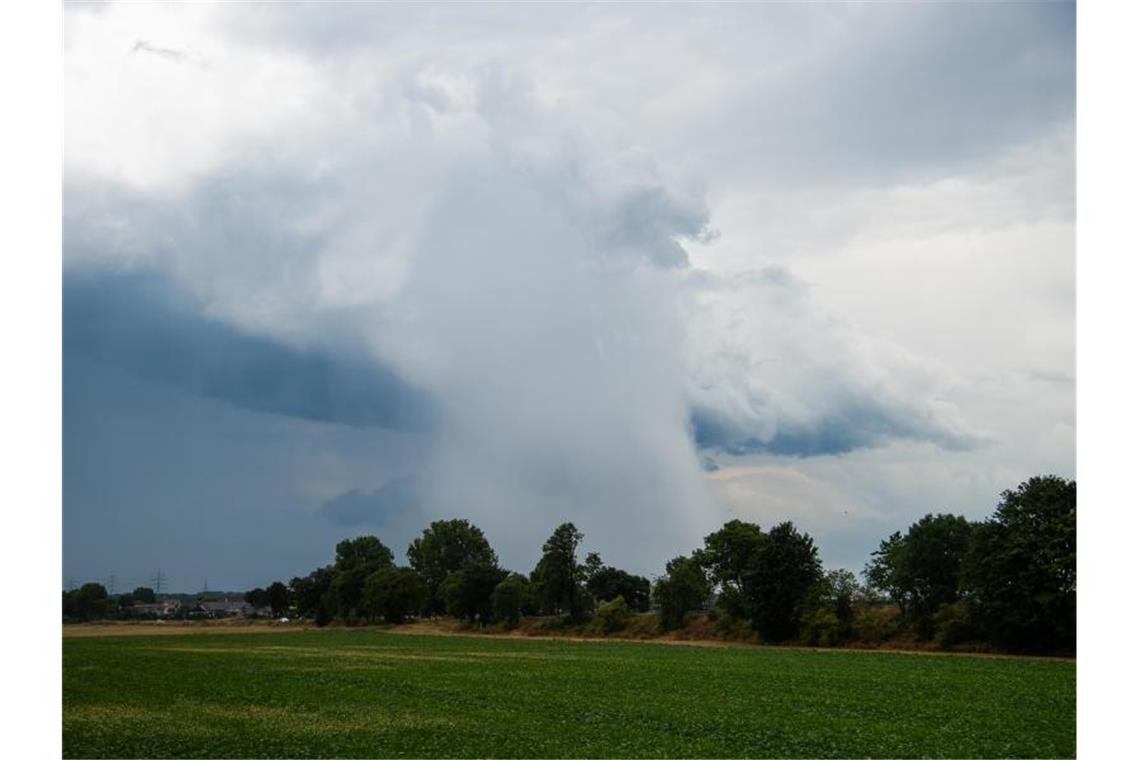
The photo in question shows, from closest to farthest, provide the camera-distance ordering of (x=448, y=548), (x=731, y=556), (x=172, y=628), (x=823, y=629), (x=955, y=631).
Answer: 1. (x=955, y=631)
2. (x=823, y=629)
3. (x=731, y=556)
4. (x=172, y=628)
5. (x=448, y=548)

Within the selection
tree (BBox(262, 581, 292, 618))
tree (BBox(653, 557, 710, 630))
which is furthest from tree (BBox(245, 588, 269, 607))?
tree (BBox(653, 557, 710, 630))

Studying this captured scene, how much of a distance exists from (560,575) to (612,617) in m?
7.34

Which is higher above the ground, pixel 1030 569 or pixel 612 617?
pixel 1030 569

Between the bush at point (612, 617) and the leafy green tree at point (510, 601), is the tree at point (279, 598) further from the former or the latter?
the bush at point (612, 617)

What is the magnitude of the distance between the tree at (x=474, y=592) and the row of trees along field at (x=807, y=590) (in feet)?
0.36

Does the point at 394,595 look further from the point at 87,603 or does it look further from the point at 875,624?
the point at 875,624

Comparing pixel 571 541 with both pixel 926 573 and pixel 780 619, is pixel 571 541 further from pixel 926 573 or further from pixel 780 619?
pixel 926 573

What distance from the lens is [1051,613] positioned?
45875 millimetres

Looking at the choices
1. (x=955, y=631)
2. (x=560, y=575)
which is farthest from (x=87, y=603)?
(x=955, y=631)

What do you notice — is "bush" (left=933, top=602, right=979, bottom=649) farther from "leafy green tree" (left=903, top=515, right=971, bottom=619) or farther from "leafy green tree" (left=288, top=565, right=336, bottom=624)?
"leafy green tree" (left=288, top=565, right=336, bottom=624)

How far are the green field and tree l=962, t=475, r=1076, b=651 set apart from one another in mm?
3684

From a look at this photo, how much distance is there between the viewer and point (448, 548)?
11675cm

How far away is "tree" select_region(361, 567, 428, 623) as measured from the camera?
96.0m

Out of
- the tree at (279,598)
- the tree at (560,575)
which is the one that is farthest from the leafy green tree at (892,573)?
the tree at (279,598)
